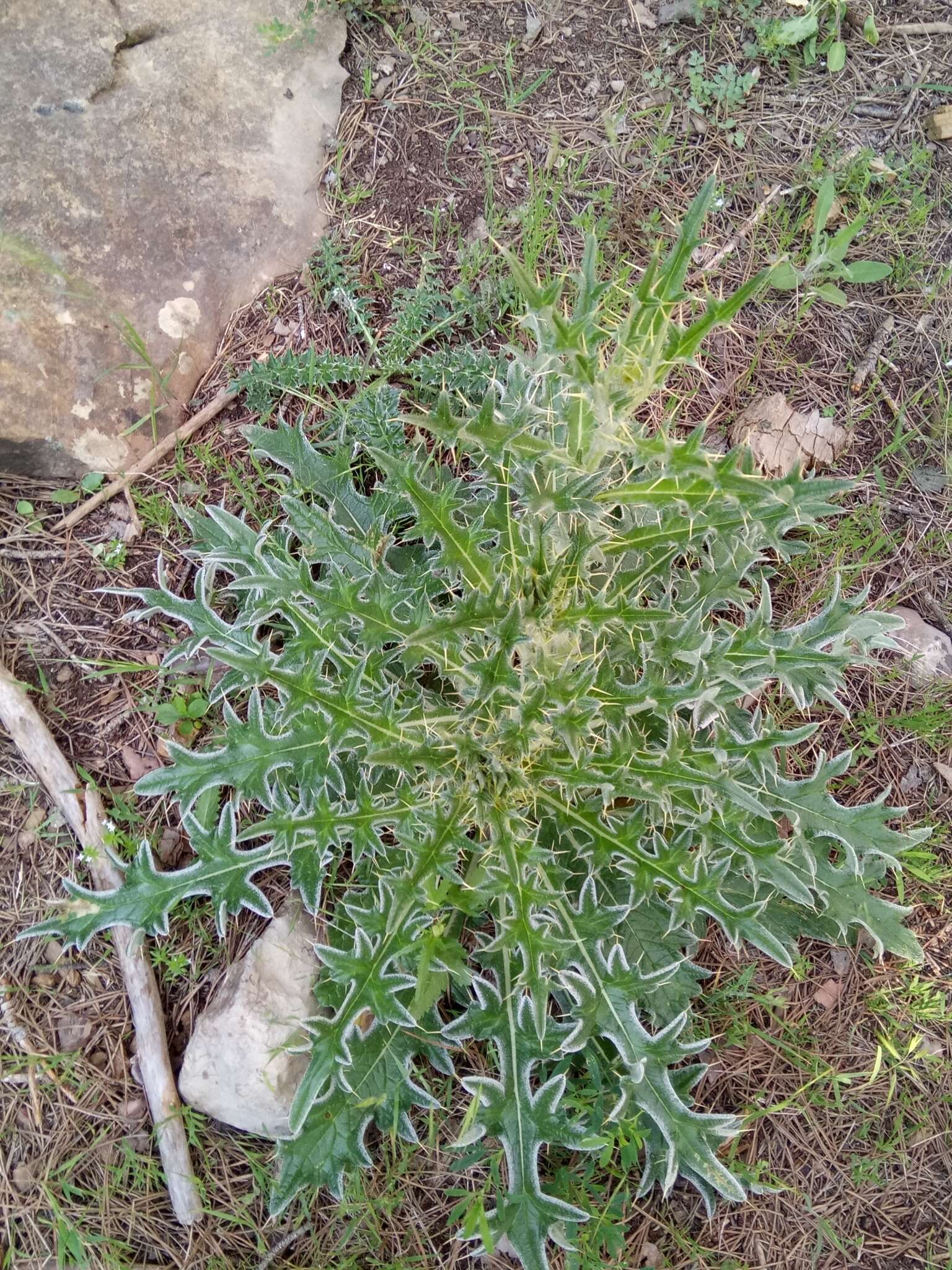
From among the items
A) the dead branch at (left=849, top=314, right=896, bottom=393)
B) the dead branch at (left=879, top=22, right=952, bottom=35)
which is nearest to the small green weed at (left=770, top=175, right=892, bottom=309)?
the dead branch at (left=849, top=314, right=896, bottom=393)

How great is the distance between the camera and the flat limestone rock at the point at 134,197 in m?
2.69

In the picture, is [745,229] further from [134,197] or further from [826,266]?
[134,197]

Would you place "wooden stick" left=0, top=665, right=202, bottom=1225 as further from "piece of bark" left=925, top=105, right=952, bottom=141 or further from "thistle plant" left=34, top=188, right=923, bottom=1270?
"piece of bark" left=925, top=105, right=952, bottom=141

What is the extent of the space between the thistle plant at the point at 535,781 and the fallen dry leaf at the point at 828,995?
11.1 inches

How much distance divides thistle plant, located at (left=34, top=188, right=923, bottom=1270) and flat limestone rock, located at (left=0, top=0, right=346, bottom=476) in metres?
0.70

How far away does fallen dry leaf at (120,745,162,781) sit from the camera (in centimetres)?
261

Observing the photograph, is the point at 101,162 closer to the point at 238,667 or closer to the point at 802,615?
the point at 238,667

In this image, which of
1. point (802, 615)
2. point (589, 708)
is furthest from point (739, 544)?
point (802, 615)

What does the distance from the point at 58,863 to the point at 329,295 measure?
1.90 metres

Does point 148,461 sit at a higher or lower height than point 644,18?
lower

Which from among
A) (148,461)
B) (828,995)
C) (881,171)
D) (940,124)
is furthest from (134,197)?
(828,995)

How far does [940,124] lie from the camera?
3.00m

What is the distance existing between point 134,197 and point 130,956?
7.47ft

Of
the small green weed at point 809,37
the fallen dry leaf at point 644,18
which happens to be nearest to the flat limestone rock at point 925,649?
the small green weed at point 809,37
